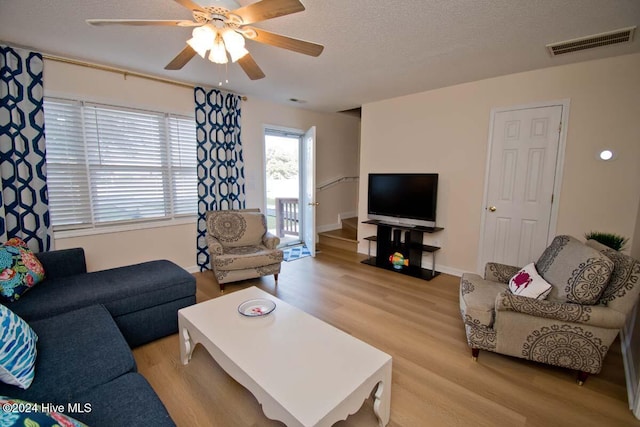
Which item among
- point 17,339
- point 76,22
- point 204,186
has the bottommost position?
point 17,339

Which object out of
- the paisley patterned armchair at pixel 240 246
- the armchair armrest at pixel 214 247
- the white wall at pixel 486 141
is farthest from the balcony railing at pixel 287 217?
the armchair armrest at pixel 214 247

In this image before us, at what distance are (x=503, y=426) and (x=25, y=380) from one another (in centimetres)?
237

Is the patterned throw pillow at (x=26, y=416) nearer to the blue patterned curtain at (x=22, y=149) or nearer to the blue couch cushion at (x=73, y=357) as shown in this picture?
the blue couch cushion at (x=73, y=357)

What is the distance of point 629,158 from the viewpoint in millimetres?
2734

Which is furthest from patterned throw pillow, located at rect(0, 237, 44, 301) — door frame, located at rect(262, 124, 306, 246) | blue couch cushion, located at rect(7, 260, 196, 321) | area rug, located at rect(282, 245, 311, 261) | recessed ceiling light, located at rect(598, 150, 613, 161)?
recessed ceiling light, located at rect(598, 150, 613, 161)

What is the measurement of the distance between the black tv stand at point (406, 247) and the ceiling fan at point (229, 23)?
9.25 ft

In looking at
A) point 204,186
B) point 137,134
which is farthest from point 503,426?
point 137,134

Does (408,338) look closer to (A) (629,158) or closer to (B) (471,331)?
(B) (471,331)

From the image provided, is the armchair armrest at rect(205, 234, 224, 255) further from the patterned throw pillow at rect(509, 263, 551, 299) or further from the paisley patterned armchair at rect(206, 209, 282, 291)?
the patterned throw pillow at rect(509, 263, 551, 299)

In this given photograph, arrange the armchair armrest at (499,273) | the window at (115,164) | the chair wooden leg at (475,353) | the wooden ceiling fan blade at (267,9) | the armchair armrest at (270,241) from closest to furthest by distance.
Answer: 1. the wooden ceiling fan blade at (267,9)
2. the chair wooden leg at (475,353)
3. the armchair armrest at (499,273)
4. the window at (115,164)
5. the armchair armrest at (270,241)

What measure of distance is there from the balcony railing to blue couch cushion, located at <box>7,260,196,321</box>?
3.23m

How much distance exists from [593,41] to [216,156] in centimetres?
411

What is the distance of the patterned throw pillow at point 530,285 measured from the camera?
201 centimetres

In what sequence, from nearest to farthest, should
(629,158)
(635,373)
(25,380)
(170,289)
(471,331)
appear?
(25,380)
(635,373)
(471,331)
(170,289)
(629,158)
